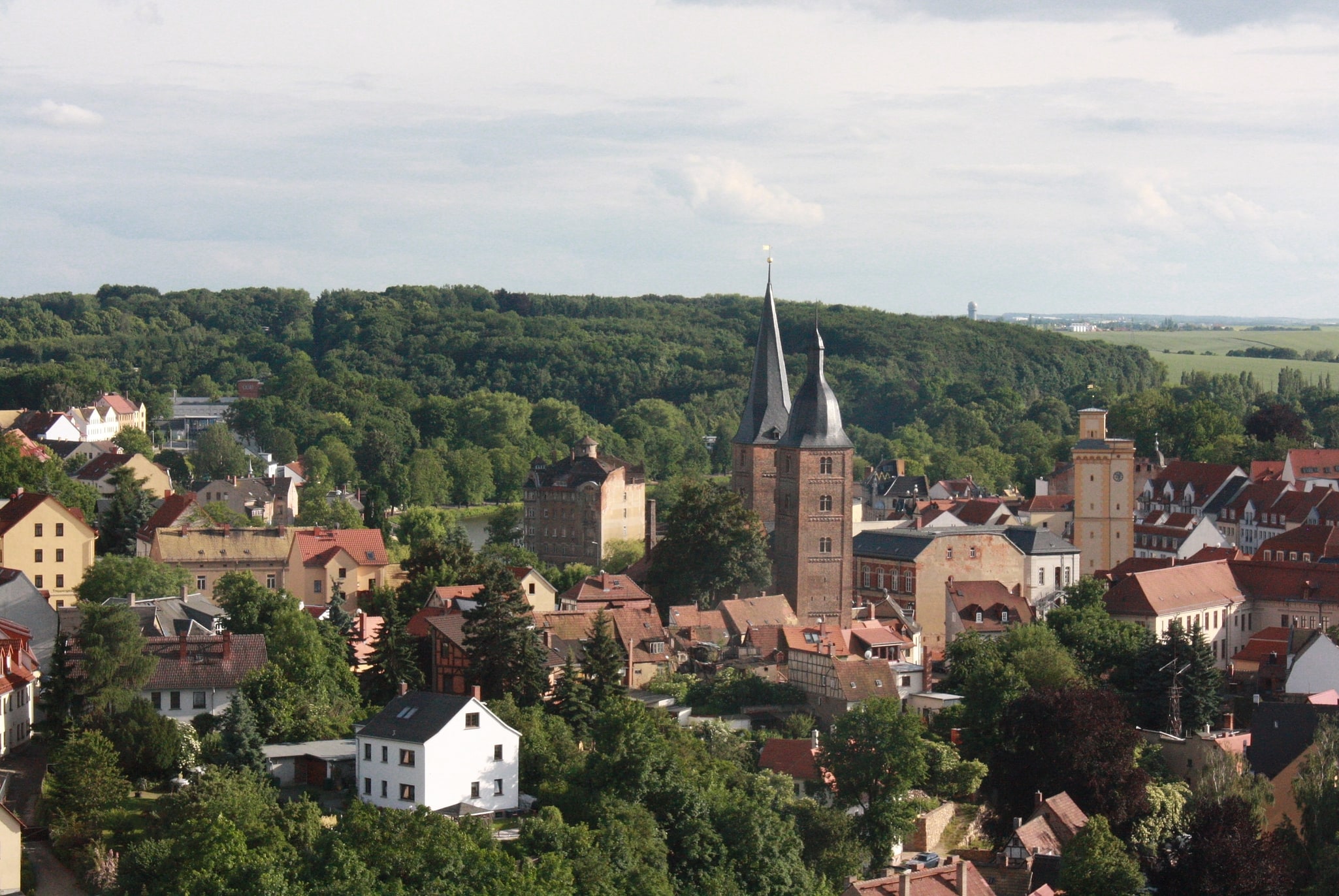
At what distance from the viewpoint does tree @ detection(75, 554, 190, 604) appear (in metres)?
47.2

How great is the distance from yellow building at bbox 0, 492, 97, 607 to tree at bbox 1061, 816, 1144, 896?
2492 cm

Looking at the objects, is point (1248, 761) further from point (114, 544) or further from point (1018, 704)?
point (114, 544)

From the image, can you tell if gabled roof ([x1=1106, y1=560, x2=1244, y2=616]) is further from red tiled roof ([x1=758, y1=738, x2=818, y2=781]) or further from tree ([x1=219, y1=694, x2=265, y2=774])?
tree ([x1=219, y1=694, x2=265, y2=774])

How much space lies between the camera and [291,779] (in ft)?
122

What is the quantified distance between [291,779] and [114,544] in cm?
2277

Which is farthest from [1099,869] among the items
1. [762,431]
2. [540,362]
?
[540,362]

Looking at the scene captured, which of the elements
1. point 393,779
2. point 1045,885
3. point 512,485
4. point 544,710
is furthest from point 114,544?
point 512,485

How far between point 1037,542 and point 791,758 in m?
22.2

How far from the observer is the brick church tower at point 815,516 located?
57281mm

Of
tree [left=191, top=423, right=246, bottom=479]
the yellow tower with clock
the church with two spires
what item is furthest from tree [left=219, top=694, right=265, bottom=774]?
tree [left=191, top=423, right=246, bottom=479]

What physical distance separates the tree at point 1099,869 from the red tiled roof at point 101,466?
43.1m

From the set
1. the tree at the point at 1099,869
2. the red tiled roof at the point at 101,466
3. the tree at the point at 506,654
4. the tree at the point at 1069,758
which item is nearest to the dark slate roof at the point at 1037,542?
the tree at the point at 1069,758

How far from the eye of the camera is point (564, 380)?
137750 millimetres

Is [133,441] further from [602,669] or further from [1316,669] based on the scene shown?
[1316,669]
